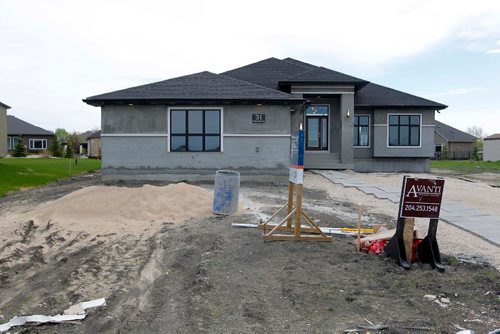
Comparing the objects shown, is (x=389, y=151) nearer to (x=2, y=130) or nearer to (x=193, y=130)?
(x=193, y=130)

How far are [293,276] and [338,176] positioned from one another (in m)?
14.3

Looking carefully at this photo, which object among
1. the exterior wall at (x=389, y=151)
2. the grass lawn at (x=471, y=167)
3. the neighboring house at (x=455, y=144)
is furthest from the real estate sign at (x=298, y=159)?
the neighboring house at (x=455, y=144)

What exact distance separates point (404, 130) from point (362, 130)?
2.34 m

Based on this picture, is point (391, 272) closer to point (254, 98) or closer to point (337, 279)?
point (337, 279)

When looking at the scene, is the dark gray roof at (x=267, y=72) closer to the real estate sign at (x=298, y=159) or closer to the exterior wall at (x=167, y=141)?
the exterior wall at (x=167, y=141)

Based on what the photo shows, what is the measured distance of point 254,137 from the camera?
17.7 metres

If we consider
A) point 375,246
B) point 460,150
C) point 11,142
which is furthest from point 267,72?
point 460,150

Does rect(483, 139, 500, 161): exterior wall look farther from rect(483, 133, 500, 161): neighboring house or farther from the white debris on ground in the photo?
the white debris on ground

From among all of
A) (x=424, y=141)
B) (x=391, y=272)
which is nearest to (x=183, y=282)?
(x=391, y=272)

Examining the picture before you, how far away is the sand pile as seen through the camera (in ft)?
29.9

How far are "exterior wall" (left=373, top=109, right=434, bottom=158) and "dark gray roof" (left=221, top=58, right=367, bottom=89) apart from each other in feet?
11.1

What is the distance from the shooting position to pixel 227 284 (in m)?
5.48

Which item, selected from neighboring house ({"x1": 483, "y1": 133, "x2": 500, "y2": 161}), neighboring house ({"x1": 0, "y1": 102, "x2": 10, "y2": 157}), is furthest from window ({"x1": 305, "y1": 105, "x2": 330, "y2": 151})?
neighboring house ({"x1": 483, "y1": 133, "x2": 500, "y2": 161})

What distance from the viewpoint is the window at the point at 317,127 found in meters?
23.5
